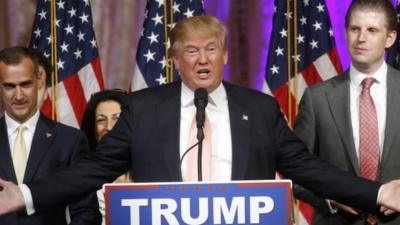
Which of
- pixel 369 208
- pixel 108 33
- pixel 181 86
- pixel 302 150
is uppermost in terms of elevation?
pixel 108 33

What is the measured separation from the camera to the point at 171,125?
233 cm

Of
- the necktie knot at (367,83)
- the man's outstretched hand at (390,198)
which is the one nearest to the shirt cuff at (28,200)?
the man's outstretched hand at (390,198)

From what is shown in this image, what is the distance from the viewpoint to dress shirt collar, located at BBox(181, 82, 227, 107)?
239cm

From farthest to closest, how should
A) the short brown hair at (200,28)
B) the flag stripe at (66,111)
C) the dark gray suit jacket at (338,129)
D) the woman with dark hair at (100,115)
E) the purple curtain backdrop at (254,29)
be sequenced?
the purple curtain backdrop at (254,29) → the flag stripe at (66,111) → the woman with dark hair at (100,115) → the dark gray suit jacket at (338,129) → the short brown hair at (200,28)

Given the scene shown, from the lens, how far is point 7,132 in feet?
9.30

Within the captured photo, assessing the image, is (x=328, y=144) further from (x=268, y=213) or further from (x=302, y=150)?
(x=268, y=213)

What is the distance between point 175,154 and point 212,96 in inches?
9.3

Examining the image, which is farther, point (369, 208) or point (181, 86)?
point (181, 86)

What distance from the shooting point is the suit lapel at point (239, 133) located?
2.26 metres

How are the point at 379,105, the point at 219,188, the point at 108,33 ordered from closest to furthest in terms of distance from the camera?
the point at 219,188 → the point at 379,105 → the point at 108,33

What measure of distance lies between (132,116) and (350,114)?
0.82m

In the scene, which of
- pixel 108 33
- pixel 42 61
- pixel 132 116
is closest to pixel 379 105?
pixel 132 116

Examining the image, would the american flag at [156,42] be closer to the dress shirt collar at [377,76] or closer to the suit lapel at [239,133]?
the dress shirt collar at [377,76]

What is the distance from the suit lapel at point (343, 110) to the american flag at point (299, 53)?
2022mm
